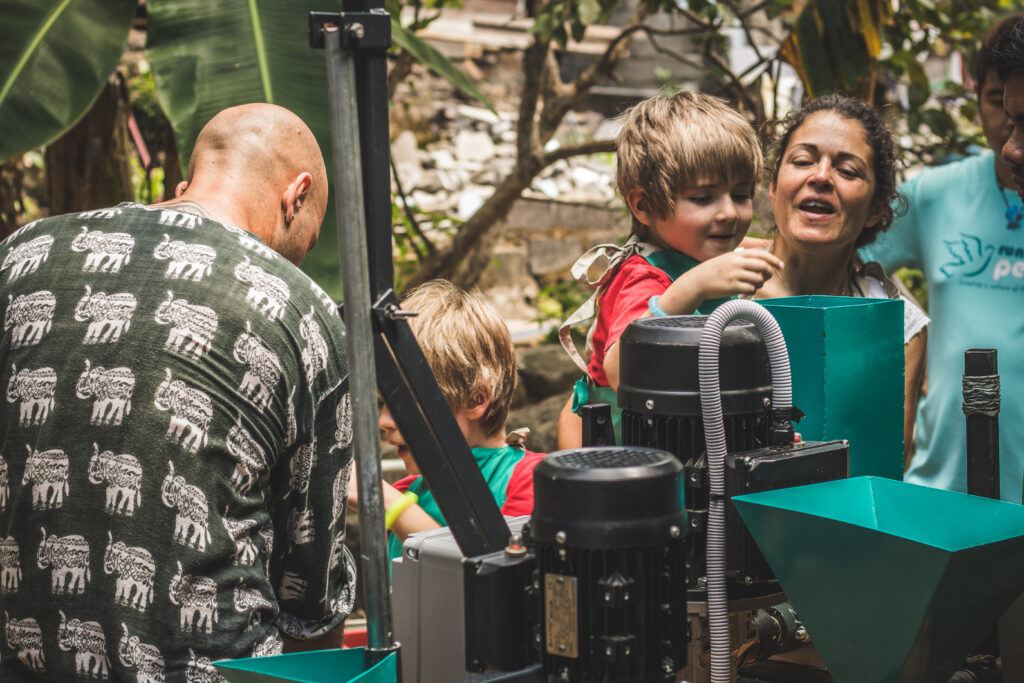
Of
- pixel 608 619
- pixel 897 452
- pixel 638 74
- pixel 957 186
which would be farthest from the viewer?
pixel 638 74

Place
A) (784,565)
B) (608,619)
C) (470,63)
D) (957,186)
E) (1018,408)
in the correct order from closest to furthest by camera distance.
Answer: (608,619), (784,565), (1018,408), (957,186), (470,63)

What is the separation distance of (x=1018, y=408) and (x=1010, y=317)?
24 centimetres

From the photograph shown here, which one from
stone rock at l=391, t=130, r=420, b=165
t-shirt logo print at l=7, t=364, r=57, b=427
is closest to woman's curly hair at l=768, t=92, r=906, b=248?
t-shirt logo print at l=7, t=364, r=57, b=427

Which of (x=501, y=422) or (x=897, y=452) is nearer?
(x=897, y=452)

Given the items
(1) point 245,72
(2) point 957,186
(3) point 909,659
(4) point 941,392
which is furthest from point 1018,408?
(1) point 245,72

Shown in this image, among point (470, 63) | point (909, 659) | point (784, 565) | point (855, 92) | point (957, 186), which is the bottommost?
point (909, 659)

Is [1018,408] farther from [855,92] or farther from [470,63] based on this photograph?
[470,63]

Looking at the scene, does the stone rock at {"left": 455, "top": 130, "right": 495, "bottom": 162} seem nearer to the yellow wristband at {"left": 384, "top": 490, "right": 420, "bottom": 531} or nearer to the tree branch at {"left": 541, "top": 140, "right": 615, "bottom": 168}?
the tree branch at {"left": 541, "top": 140, "right": 615, "bottom": 168}

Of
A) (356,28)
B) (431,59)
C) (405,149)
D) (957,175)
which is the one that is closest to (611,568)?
(356,28)

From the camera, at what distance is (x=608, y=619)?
120 cm

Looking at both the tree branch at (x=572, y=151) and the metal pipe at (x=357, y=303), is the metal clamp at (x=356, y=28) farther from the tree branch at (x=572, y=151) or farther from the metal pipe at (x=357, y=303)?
the tree branch at (x=572, y=151)

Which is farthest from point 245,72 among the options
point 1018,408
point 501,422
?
point 1018,408

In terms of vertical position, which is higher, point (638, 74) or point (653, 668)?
point (638, 74)

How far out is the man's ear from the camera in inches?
83.0
